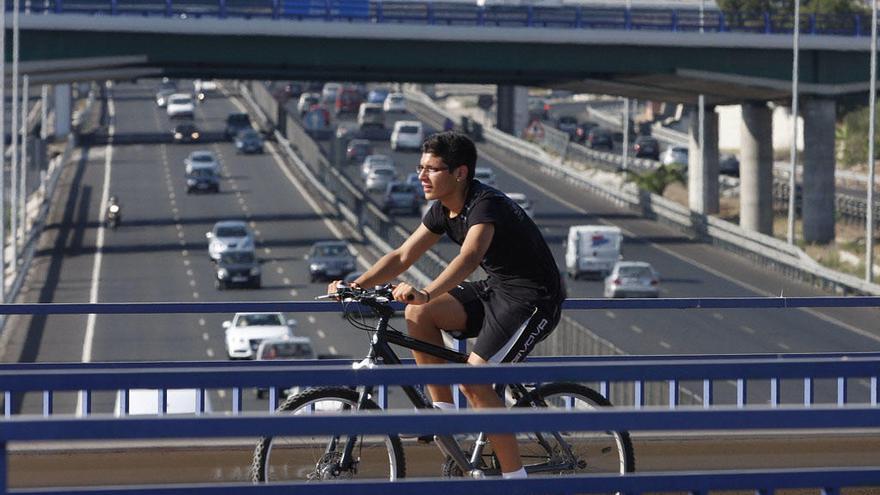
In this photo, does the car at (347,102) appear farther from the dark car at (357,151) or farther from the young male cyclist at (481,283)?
the young male cyclist at (481,283)

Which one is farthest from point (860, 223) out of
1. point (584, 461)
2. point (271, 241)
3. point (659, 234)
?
point (584, 461)

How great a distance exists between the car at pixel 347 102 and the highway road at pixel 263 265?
2579 cm

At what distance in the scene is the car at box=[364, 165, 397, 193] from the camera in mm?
86625

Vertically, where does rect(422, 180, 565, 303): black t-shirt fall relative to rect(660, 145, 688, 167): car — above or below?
above

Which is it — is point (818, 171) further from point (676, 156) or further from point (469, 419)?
point (469, 419)

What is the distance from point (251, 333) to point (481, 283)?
122ft

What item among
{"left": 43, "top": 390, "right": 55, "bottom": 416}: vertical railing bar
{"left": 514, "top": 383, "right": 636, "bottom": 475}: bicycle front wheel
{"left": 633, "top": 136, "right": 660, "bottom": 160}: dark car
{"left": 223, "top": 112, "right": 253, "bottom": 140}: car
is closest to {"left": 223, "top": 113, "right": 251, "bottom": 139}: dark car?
{"left": 223, "top": 112, "right": 253, "bottom": 140}: car

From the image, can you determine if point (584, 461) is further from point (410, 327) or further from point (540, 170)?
point (540, 170)

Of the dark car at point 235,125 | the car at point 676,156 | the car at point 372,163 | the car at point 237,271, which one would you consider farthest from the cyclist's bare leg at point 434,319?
the dark car at point 235,125

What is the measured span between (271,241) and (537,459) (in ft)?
204

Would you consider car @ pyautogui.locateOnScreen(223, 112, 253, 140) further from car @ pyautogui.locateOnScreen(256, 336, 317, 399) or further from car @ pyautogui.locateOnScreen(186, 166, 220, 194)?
car @ pyautogui.locateOnScreen(256, 336, 317, 399)

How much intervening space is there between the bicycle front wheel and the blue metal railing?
176 feet

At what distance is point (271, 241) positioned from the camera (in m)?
70.6

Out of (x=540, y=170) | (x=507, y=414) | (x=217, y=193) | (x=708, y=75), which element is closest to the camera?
(x=507, y=414)
